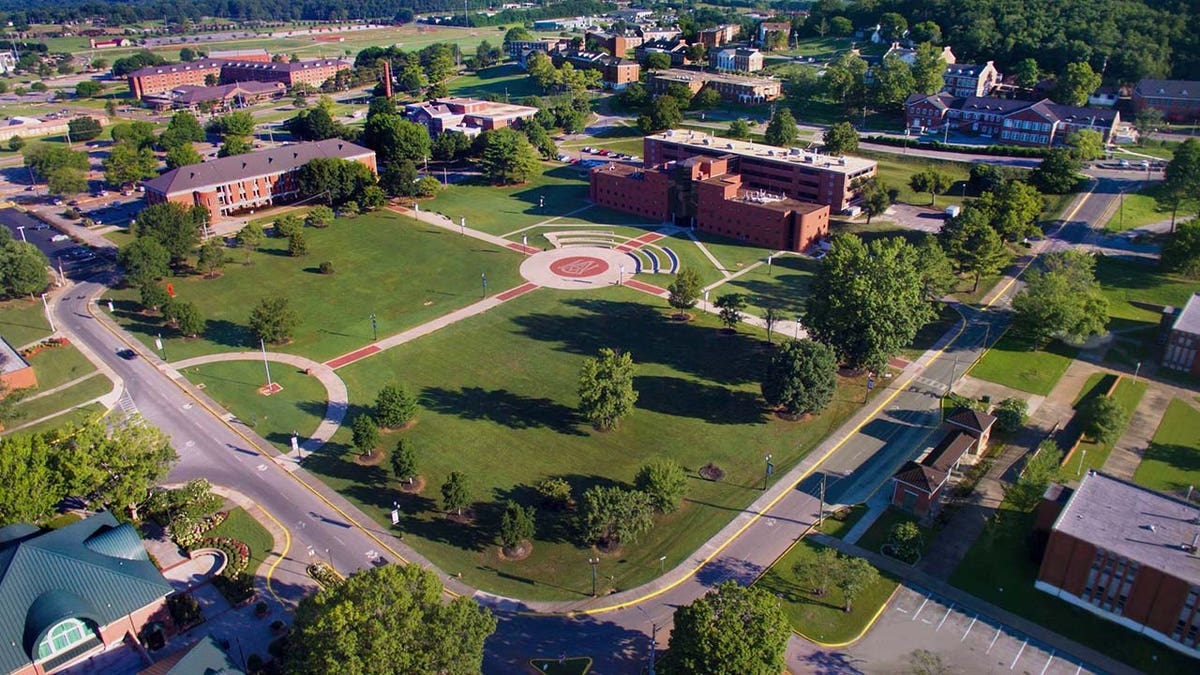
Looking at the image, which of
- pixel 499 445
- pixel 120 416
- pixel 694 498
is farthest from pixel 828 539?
pixel 120 416

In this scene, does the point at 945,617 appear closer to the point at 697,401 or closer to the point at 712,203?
the point at 697,401

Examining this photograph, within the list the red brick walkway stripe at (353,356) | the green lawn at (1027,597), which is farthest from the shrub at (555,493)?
the red brick walkway stripe at (353,356)

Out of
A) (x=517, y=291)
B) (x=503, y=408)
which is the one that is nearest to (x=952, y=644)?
(x=503, y=408)

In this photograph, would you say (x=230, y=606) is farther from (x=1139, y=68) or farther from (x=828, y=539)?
(x=1139, y=68)

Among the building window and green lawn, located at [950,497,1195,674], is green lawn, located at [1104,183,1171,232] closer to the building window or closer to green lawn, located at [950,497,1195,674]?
green lawn, located at [950,497,1195,674]

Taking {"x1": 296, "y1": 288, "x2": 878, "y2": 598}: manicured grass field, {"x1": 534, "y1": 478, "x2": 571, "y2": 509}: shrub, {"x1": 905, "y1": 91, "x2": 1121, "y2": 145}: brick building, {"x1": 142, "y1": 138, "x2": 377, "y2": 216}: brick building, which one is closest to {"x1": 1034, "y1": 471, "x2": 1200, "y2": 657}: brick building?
{"x1": 296, "y1": 288, "x2": 878, "y2": 598}: manicured grass field

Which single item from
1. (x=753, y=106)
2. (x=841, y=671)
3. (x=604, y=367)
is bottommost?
(x=841, y=671)
